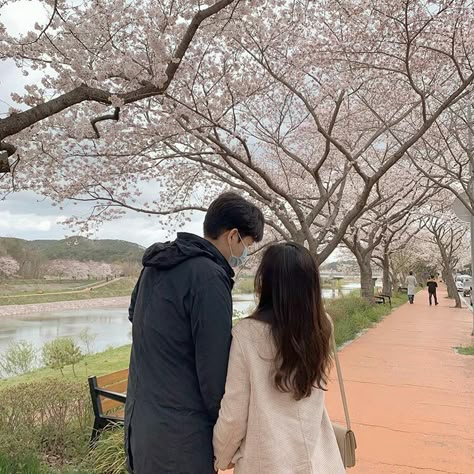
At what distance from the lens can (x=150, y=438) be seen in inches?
55.9

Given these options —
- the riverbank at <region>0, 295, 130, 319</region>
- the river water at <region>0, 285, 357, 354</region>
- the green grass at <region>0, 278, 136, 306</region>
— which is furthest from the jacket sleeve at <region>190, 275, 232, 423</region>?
the green grass at <region>0, 278, 136, 306</region>

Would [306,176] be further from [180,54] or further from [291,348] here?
[291,348]

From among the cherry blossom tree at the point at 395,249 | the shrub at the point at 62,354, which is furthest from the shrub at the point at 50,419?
the cherry blossom tree at the point at 395,249

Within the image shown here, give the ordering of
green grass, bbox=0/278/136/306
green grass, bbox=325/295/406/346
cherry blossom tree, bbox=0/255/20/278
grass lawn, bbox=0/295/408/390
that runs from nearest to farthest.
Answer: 1. grass lawn, bbox=0/295/408/390
2. green grass, bbox=325/295/406/346
3. cherry blossom tree, bbox=0/255/20/278
4. green grass, bbox=0/278/136/306

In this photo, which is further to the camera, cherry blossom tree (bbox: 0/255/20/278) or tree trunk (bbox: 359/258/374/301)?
cherry blossom tree (bbox: 0/255/20/278)

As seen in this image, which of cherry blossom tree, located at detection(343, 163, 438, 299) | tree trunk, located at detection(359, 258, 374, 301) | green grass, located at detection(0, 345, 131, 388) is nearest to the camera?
green grass, located at detection(0, 345, 131, 388)

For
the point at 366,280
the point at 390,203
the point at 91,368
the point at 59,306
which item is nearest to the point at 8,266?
the point at 91,368

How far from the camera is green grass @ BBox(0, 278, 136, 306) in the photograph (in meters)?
25.4

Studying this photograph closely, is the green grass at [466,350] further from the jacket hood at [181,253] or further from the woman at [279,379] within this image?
the jacket hood at [181,253]

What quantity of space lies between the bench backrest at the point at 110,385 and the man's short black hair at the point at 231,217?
2.64 meters

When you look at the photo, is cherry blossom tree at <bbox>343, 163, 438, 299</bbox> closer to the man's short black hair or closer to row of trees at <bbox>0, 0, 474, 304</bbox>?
row of trees at <bbox>0, 0, 474, 304</bbox>

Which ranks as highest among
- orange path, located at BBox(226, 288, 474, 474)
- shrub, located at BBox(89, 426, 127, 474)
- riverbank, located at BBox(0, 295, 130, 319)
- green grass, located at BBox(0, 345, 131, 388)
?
shrub, located at BBox(89, 426, 127, 474)

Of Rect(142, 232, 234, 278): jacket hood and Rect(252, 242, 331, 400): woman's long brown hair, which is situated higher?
Rect(142, 232, 234, 278): jacket hood

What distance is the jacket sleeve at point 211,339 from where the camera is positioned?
4.54 feet
